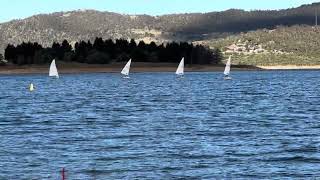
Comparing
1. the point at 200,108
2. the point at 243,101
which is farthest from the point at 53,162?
the point at 243,101

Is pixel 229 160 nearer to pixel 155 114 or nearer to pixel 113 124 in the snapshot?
pixel 113 124

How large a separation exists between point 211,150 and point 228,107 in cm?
3010

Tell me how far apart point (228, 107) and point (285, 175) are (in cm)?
3591

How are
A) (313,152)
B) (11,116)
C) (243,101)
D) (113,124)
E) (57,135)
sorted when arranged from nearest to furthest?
(313,152) → (57,135) → (113,124) → (11,116) → (243,101)

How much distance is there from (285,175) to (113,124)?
20.6 m

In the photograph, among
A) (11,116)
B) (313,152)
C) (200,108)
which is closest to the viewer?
(313,152)

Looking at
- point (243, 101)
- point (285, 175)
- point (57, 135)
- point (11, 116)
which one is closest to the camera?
point (285, 175)

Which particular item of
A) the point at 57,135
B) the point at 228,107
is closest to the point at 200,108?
the point at 228,107

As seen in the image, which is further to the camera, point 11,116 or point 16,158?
point 11,116

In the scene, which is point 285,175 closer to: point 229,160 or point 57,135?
point 229,160

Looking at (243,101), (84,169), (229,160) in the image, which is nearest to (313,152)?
(229,160)

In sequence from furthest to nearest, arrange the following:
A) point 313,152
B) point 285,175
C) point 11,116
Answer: point 11,116 → point 313,152 → point 285,175

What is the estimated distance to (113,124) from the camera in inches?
1845

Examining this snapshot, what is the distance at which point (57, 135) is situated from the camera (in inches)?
1599
